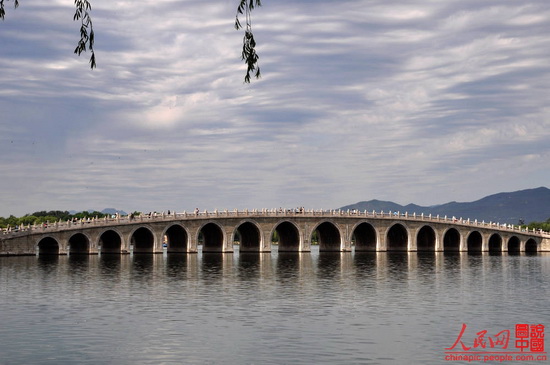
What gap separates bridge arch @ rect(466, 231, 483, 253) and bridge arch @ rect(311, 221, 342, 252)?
1009 inches

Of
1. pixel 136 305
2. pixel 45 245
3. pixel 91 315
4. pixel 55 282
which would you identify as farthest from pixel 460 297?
pixel 45 245

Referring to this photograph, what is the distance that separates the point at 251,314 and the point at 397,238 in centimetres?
7474

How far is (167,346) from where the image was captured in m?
24.4

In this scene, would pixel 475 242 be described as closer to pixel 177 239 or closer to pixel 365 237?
pixel 365 237

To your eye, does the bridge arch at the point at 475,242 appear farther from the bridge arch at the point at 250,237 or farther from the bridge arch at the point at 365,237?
the bridge arch at the point at 250,237

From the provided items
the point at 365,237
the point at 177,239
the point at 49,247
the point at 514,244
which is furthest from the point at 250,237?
the point at 514,244

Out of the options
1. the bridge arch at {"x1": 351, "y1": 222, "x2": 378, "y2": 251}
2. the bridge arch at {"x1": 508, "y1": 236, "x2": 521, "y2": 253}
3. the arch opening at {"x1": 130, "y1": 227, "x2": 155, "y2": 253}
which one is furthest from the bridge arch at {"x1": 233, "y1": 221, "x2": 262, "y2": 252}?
the bridge arch at {"x1": 508, "y1": 236, "x2": 521, "y2": 253}

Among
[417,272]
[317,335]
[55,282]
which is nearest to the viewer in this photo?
[317,335]

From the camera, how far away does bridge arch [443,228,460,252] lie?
108 m

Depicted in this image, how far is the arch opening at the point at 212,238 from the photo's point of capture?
88.1 m

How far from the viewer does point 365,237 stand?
4026 inches

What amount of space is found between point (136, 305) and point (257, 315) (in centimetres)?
689

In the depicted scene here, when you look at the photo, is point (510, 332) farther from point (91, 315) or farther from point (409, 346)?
point (91, 315)

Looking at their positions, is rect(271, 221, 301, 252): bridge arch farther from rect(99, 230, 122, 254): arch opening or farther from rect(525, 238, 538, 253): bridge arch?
rect(525, 238, 538, 253): bridge arch
